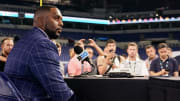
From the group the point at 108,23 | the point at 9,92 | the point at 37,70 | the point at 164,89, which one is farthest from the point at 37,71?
the point at 108,23

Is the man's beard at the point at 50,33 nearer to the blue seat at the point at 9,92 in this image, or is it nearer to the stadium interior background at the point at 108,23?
the blue seat at the point at 9,92

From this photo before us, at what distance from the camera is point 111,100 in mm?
1389

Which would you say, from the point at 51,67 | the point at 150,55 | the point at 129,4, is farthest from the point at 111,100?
the point at 129,4

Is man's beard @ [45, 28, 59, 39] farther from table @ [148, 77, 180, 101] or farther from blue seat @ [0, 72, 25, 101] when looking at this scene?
table @ [148, 77, 180, 101]

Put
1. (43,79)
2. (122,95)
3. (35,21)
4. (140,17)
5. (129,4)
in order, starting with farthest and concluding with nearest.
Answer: (129,4)
(140,17)
(122,95)
(35,21)
(43,79)

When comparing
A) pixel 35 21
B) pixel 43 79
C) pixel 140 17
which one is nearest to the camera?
pixel 43 79

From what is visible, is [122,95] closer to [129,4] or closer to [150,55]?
[150,55]

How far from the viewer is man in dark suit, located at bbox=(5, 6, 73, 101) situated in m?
1.04

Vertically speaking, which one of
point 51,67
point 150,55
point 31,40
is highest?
point 31,40

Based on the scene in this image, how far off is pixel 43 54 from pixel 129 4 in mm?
15459

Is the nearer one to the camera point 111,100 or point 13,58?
point 13,58

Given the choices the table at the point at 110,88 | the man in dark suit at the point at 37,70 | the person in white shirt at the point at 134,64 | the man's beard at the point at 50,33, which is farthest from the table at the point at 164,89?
the person in white shirt at the point at 134,64

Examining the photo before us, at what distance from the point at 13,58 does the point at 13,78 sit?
100 millimetres

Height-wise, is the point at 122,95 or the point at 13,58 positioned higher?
the point at 13,58
